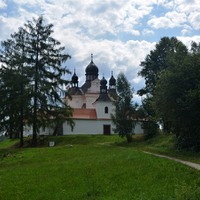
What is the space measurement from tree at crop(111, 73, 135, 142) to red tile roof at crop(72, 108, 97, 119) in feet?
62.7

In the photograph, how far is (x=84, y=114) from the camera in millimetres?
64500

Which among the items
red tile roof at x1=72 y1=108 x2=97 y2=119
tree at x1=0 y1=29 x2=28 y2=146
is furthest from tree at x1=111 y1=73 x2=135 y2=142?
red tile roof at x1=72 y1=108 x2=97 y2=119

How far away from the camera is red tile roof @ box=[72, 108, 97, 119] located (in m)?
63.7

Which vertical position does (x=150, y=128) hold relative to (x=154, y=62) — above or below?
below

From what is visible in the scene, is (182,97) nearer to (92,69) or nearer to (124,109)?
(124,109)

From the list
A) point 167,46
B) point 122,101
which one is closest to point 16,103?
point 122,101

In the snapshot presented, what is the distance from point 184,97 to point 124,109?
17751mm

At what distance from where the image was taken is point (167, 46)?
56812mm

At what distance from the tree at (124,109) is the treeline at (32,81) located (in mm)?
5924

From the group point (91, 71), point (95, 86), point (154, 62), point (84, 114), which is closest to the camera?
point (154, 62)

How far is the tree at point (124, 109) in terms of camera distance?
44438 millimetres

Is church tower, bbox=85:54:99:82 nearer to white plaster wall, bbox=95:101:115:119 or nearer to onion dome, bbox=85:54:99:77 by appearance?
onion dome, bbox=85:54:99:77

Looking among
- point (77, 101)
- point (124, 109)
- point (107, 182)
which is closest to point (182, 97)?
point (107, 182)

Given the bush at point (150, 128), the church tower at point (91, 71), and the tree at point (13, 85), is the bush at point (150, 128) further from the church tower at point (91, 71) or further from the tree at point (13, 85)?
the church tower at point (91, 71)
